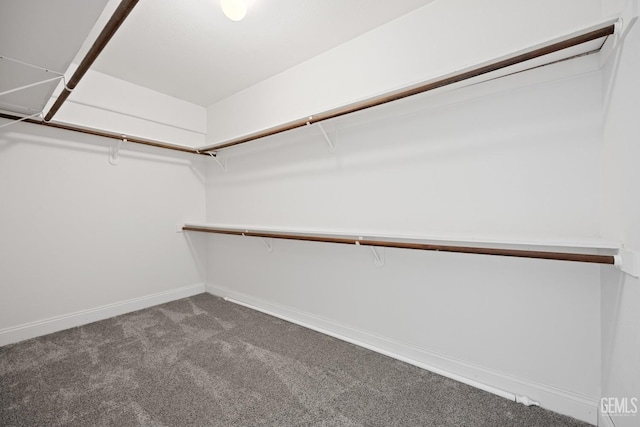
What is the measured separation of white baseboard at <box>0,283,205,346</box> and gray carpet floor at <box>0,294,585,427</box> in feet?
0.26

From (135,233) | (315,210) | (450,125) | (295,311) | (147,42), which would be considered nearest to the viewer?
(450,125)

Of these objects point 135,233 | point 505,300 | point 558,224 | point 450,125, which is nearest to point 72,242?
point 135,233

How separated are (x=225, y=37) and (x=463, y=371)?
2772 mm

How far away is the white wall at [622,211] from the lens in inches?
37.3

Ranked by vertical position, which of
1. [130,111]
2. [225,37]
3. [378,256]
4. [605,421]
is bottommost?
[605,421]

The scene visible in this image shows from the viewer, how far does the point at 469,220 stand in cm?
160

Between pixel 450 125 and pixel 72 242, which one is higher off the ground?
pixel 450 125

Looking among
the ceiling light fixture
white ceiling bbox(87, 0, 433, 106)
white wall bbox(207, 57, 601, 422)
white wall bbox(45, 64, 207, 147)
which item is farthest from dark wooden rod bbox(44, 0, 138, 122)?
white wall bbox(207, 57, 601, 422)

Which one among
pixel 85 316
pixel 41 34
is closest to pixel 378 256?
pixel 41 34

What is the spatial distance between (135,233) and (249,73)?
1.97 m

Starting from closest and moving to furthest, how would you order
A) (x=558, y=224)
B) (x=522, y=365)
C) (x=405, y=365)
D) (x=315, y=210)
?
(x=558, y=224) → (x=522, y=365) → (x=405, y=365) → (x=315, y=210)

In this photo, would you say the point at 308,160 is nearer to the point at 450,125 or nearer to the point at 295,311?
the point at 450,125

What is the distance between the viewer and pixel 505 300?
151cm

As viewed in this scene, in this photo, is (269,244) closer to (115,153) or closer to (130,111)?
(115,153)
